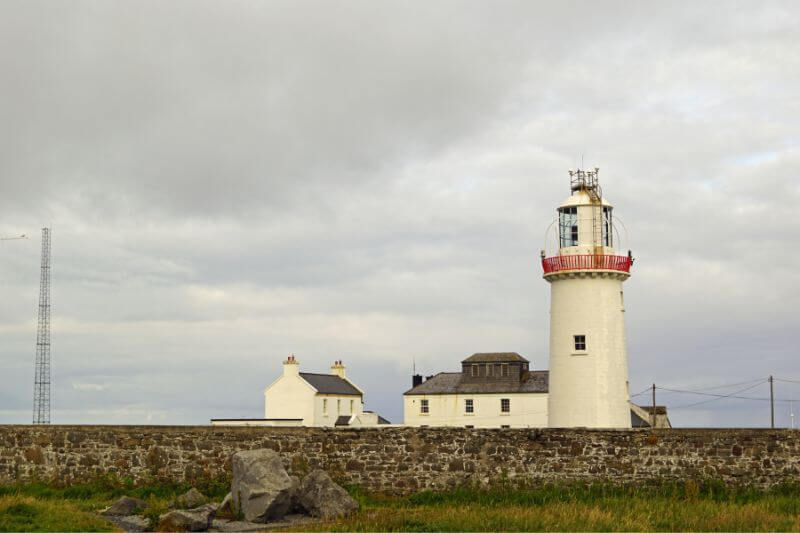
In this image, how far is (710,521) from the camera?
19125mm

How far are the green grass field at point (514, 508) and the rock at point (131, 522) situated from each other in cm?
33

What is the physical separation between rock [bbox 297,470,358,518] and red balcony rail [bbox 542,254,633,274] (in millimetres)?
13615

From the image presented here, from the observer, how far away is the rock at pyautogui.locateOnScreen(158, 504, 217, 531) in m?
19.6

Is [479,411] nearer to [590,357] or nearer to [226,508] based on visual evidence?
[590,357]

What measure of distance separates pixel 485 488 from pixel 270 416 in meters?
49.8

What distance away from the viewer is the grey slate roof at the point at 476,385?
70.6 meters

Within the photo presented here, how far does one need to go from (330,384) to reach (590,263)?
44.5m

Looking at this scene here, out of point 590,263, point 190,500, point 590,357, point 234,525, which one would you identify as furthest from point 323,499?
point 590,263

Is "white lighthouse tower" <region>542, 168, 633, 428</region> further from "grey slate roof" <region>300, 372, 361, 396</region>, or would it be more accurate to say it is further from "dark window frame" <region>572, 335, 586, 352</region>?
"grey slate roof" <region>300, 372, 361, 396</region>

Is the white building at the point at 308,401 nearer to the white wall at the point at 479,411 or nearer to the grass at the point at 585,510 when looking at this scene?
the white wall at the point at 479,411

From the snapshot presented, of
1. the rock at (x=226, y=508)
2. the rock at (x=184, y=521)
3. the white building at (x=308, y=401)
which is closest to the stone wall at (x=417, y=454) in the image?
the rock at (x=226, y=508)

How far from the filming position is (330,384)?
74000 mm

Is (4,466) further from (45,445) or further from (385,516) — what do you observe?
(385,516)

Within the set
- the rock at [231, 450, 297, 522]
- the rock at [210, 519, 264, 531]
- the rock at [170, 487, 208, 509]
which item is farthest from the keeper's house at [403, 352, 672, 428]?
the rock at [210, 519, 264, 531]
